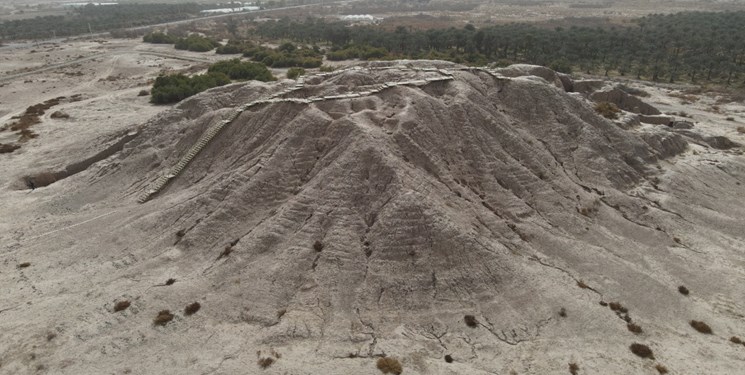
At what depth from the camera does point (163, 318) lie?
31.1 meters

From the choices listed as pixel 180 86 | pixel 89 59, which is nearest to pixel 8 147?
pixel 180 86

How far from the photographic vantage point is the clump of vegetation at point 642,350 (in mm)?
28906

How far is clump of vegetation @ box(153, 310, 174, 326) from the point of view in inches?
1222

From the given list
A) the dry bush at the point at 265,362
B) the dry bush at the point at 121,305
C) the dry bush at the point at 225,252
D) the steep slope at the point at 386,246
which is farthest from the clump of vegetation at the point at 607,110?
the dry bush at the point at 121,305

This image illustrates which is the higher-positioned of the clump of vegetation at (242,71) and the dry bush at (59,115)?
the clump of vegetation at (242,71)

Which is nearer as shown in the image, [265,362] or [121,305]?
[265,362]

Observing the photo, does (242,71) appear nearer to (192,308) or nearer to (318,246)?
(318,246)

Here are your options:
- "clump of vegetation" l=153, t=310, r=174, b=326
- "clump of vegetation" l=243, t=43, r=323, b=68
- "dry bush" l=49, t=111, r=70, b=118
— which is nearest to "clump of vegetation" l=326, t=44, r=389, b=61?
"clump of vegetation" l=243, t=43, r=323, b=68

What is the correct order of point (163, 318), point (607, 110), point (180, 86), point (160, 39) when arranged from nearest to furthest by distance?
point (163, 318) → point (607, 110) → point (180, 86) → point (160, 39)

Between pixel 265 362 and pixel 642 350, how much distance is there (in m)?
22.8

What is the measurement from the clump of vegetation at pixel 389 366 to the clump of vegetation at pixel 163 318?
561 inches

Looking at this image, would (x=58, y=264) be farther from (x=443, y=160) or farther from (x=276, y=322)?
(x=443, y=160)

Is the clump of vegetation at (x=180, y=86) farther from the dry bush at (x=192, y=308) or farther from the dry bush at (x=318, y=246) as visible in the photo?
the dry bush at (x=192, y=308)

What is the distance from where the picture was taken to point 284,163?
3975 centimetres
